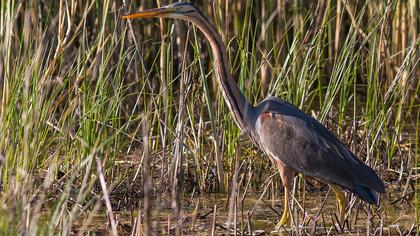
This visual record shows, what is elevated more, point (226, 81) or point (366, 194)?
point (226, 81)

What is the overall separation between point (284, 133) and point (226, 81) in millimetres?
397

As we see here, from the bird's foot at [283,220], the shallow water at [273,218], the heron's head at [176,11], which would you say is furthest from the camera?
the heron's head at [176,11]

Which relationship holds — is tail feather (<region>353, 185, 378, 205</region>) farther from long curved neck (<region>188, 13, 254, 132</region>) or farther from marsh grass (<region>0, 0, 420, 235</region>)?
long curved neck (<region>188, 13, 254, 132</region>)

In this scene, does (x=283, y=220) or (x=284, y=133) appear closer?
(x=283, y=220)

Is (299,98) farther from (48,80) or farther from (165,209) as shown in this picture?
(48,80)

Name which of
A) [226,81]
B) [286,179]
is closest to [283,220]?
[286,179]

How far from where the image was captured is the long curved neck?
4707mm

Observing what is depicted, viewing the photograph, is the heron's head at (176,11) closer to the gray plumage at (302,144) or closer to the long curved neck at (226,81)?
the long curved neck at (226,81)

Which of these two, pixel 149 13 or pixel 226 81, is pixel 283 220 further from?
pixel 149 13

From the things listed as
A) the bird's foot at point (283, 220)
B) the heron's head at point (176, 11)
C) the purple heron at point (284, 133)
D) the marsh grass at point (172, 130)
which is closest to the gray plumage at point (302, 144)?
the purple heron at point (284, 133)

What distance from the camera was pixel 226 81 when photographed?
4.74 m

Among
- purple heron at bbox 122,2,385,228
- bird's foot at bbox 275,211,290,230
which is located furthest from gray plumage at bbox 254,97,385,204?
bird's foot at bbox 275,211,290,230

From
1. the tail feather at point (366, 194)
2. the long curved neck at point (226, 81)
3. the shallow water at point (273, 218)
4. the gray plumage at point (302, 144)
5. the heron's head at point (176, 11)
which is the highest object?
the heron's head at point (176, 11)

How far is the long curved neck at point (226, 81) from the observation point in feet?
15.4
